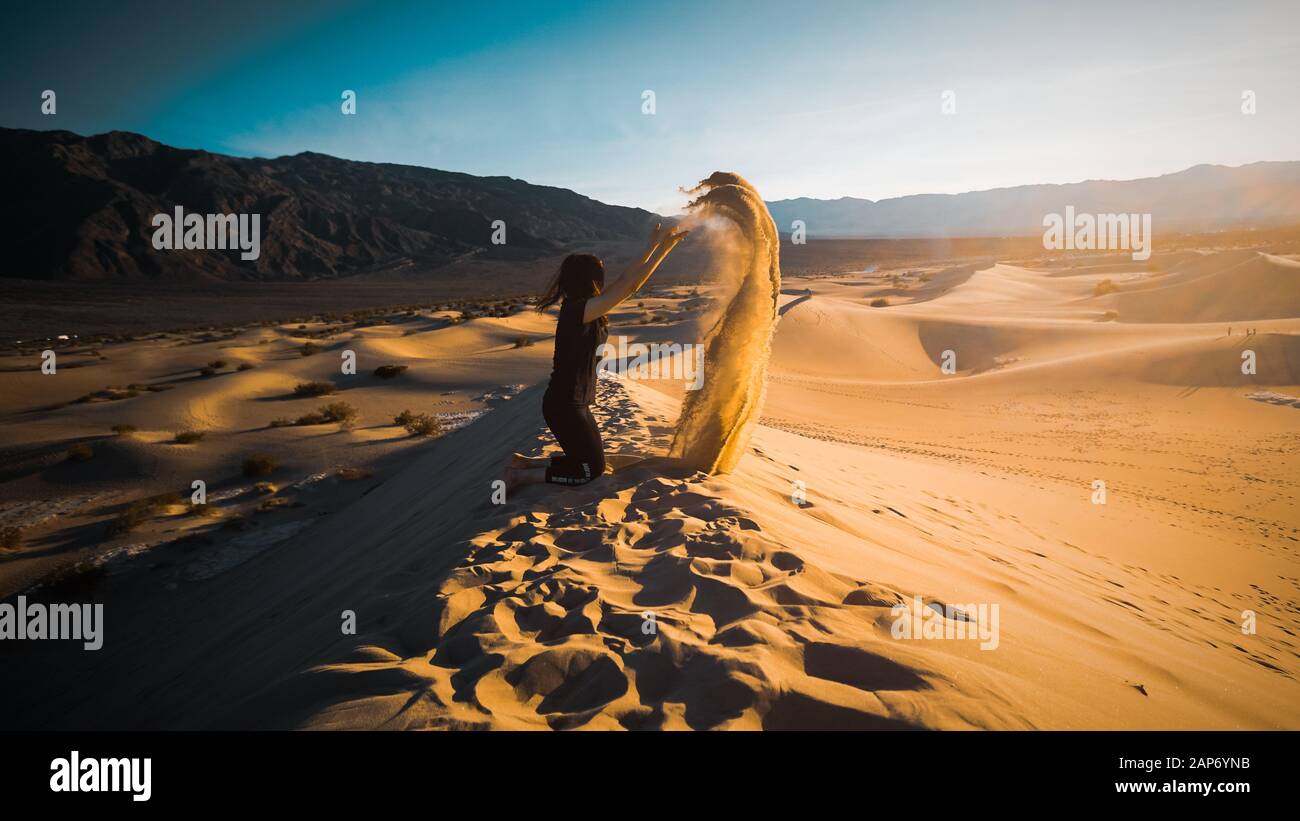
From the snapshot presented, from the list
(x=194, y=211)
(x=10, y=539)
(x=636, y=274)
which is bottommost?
(x=10, y=539)

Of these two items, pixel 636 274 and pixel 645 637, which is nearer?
pixel 645 637

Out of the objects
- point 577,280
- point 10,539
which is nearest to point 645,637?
point 577,280

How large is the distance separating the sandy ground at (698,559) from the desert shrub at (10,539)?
0.35ft

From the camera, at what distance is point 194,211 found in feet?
250

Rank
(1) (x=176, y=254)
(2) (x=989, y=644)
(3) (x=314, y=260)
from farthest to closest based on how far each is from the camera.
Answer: (3) (x=314, y=260), (1) (x=176, y=254), (2) (x=989, y=644)

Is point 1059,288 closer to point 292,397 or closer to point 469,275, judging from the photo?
point 292,397

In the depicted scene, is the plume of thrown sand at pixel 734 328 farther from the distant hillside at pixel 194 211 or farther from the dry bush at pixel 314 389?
the distant hillside at pixel 194 211

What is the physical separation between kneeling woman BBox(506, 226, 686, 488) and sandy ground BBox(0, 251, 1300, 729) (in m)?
0.24

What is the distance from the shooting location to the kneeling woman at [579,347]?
3707 millimetres

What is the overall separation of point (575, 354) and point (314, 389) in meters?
12.5

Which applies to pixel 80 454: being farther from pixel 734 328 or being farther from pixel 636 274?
pixel 734 328
